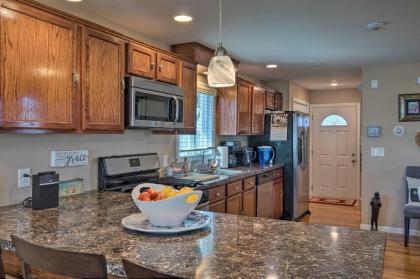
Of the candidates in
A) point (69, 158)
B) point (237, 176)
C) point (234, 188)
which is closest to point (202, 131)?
point (237, 176)

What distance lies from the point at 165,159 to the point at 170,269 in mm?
2582

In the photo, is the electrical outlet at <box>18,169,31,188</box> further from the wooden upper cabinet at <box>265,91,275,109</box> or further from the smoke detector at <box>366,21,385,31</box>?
the wooden upper cabinet at <box>265,91,275,109</box>

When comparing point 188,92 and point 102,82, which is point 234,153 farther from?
point 102,82

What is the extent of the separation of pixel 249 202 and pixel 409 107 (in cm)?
251

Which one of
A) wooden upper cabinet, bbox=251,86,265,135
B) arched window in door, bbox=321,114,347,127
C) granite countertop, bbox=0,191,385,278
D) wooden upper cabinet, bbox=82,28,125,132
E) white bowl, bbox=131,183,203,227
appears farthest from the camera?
arched window in door, bbox=321,114,347,127

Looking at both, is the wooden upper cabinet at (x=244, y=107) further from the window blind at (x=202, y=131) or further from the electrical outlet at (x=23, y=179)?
the electrical outlet at (x=23, y=179)

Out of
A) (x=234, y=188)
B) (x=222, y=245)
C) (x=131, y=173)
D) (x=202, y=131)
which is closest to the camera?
(x=222, y=245)

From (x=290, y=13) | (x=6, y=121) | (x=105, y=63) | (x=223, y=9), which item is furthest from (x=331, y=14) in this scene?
(x=6, y=121)

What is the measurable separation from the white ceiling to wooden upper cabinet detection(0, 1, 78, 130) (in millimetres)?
497

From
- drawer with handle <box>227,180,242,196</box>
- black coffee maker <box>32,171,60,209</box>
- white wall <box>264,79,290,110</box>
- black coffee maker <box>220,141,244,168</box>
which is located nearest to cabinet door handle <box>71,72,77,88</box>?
black coffee maker <box>32,171,60,209</box>

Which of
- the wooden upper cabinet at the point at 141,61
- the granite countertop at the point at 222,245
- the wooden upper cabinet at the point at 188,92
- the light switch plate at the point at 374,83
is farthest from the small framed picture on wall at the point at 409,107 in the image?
the granite countertop at the point at 222,245

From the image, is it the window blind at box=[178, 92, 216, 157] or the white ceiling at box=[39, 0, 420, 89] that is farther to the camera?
the window blind at box=[178, 92, 216, 157]

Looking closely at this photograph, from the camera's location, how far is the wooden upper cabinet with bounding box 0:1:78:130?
Answer: 1.92 metres

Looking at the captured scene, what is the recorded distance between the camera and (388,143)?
4.90 meters
